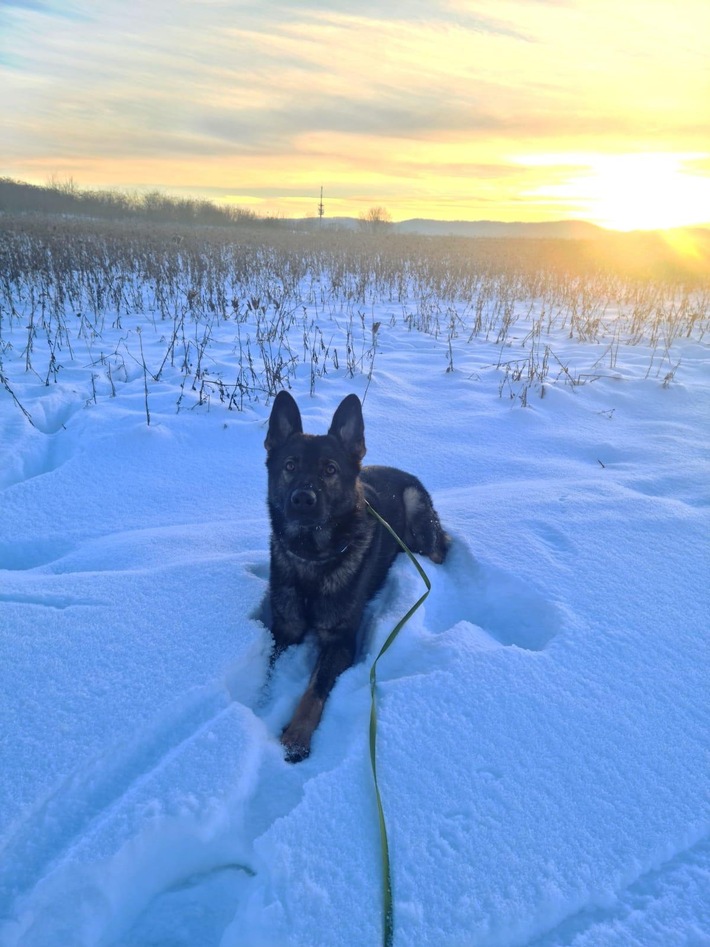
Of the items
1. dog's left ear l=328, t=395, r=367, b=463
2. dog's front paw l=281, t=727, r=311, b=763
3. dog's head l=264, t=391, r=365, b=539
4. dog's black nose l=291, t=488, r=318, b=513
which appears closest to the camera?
dog's front paw l=281, t=727, r=311, b=763

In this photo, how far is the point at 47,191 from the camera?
40.8 m

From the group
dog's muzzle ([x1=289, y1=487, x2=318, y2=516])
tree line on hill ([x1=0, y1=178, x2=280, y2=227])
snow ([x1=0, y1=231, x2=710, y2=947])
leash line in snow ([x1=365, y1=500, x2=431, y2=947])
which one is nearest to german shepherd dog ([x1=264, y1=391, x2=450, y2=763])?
dog's muzzle ([x1=289, y1=487, x2=318, y2=516])

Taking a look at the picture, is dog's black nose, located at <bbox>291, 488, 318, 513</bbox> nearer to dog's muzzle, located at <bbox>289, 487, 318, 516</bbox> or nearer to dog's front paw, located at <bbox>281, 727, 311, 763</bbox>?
dog's muzzle, located at <bbox>289, 487, 318, 516</bbox>

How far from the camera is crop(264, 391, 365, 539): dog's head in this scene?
2.68 m

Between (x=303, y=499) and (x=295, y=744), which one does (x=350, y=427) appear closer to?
(x=303, y=499)

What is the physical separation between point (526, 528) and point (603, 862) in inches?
82.5

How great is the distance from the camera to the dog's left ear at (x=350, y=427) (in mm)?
2969

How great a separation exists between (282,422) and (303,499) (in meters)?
0.66

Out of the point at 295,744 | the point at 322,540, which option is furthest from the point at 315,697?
the point at 322,540

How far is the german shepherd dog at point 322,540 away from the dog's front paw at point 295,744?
21 cm

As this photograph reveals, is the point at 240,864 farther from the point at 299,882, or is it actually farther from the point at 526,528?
the point at 526,528

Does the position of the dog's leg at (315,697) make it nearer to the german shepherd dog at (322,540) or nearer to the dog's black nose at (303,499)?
the german shepherd dog at (322,540)

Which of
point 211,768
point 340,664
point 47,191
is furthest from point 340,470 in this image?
point 47,191

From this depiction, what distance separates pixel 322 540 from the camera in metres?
2.82
